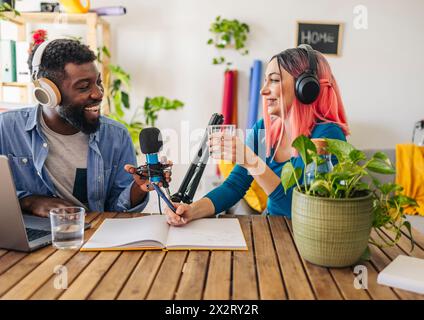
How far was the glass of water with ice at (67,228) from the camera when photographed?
107 cm

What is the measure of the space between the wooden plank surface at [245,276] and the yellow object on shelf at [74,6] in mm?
2401

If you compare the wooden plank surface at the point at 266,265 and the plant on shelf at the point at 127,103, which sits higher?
the plant on shelf at the point at 127,103

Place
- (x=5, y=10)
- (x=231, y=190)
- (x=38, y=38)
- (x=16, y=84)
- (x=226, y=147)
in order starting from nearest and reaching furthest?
(x=226, y=147), (x=231, y=190), (x=38, y=38), (x=5, y=10), (x=16, y=84)

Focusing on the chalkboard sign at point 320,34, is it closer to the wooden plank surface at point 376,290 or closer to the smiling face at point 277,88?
the smiling face at point 277,88

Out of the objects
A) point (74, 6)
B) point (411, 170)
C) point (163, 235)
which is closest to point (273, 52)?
point (411, 170)

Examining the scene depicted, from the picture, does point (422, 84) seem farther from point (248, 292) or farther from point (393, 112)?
point (248, 292)

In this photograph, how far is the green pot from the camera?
35.9 inches

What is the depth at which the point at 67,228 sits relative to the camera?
1.08 m

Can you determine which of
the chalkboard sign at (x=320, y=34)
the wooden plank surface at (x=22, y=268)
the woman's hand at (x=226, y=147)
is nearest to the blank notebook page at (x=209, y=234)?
the woman's hand at (x=226, y=147)

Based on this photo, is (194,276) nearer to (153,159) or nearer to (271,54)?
(153,159)

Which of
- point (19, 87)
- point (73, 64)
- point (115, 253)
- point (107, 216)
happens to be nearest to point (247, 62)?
point (19, 87)

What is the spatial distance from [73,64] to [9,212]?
741 millimetres

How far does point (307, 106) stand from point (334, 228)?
0.77m

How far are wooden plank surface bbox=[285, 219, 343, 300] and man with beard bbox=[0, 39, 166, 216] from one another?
0.72 m
